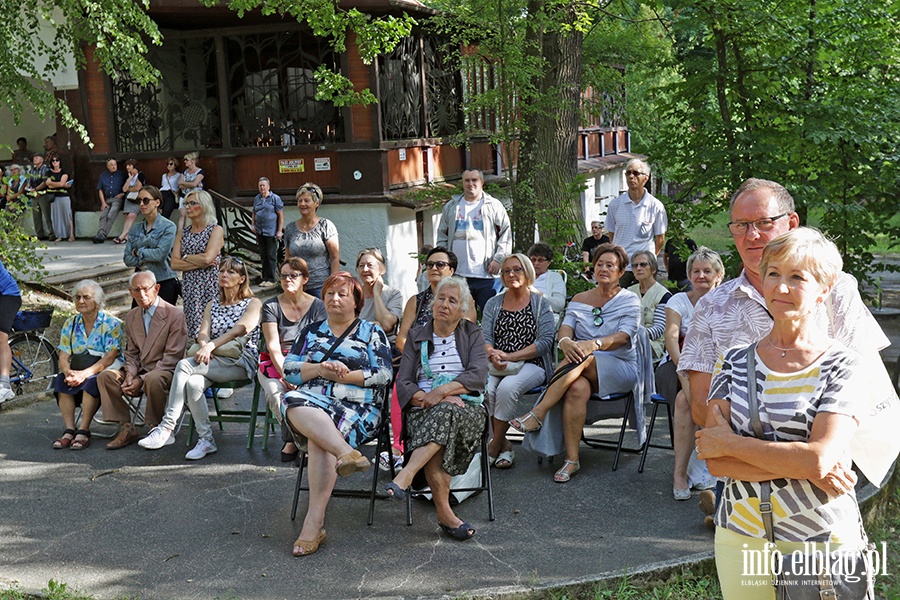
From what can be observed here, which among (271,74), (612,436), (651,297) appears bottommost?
(612,436)

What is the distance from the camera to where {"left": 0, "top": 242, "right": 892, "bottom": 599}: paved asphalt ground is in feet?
16.3

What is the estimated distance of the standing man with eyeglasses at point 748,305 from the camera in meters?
3.14

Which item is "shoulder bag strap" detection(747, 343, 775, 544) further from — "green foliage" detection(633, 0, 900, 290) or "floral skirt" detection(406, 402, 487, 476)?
"green foliage" detection(633, 0, 900, 290)

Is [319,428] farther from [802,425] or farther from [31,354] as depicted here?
[31,354]

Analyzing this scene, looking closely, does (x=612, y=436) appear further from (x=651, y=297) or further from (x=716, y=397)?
(x=716, y=397)

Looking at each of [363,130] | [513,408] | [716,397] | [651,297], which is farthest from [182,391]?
[363,130]

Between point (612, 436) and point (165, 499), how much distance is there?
3240 millimetres

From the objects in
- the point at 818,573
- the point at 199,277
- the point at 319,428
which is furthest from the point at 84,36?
the point at 818,573

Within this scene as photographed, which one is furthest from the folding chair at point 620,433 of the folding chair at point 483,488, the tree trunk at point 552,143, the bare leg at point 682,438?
the tree trunk at point 552,143

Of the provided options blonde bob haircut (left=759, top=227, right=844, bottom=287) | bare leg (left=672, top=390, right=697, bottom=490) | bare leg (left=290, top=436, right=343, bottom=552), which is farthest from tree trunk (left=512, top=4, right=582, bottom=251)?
blonde bob haircut (left=759, top=227, right=844, bottom=287)

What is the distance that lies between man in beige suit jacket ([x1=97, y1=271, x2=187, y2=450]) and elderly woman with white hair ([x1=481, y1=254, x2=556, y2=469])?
2438 mm

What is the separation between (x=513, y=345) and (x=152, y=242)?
3.75m

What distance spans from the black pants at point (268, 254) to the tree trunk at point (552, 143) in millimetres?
4035

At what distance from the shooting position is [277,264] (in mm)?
14375
